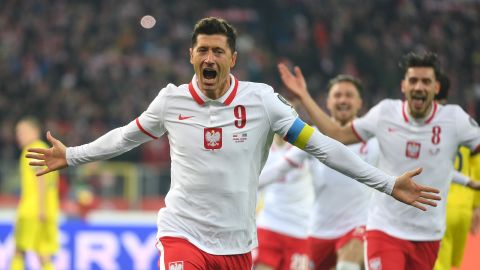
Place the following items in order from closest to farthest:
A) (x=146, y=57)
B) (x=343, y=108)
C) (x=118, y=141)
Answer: (x=118, y=141), (x=343, y=108), (x=146, y=57)

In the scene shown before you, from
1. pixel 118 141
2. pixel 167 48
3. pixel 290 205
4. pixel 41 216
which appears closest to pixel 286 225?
pixel 290 205

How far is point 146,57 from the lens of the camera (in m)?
23.1

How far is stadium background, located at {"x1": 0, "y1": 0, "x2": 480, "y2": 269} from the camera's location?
18250 millimetres

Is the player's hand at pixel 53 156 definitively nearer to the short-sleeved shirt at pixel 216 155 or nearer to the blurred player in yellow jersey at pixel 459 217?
the short-sleeved shirt at pixel 216 155

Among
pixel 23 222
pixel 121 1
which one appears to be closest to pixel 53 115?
pixel 121 1

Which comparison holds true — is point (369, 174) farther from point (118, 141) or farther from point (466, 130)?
point (466, 130)

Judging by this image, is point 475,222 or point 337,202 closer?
point 337,202

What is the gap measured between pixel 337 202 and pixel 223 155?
3.11 meters

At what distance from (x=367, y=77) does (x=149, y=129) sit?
15.9m

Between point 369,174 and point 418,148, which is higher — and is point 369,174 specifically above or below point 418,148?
below

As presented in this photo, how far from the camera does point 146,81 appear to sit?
72.8 ft

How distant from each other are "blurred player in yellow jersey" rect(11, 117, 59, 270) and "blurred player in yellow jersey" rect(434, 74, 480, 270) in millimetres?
5182

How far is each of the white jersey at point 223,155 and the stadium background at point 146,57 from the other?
12.1 meters

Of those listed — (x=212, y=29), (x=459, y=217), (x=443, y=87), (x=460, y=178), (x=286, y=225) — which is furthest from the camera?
(x=286, y=225)
